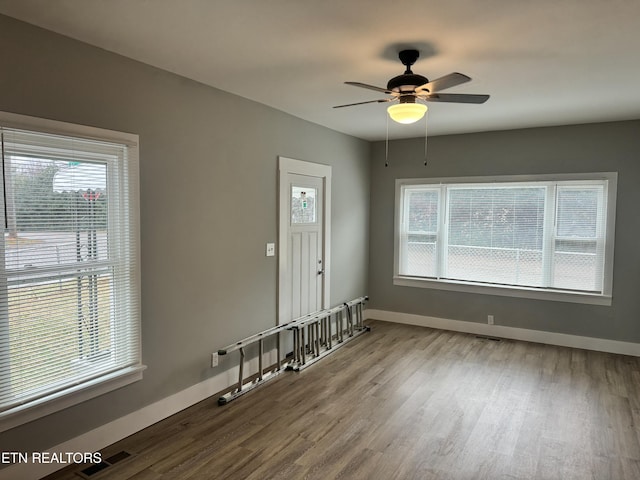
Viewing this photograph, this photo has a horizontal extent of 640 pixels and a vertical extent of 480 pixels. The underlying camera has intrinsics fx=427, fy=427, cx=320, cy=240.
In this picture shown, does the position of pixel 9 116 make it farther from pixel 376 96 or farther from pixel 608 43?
pixel 608 43

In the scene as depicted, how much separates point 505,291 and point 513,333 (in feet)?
1.73

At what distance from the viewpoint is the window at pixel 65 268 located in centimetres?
232

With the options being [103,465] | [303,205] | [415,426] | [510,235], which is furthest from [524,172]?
[103,465]

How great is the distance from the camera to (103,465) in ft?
8.58

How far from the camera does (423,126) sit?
16.7 feet

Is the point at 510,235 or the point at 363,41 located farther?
the point at 510,235

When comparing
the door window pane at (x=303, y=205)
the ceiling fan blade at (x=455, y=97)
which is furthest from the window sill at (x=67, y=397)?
the ceiling fan blade at (x=455, y=97)

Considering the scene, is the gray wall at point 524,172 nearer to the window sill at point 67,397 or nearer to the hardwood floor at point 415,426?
the hardwood floor at point 415,426

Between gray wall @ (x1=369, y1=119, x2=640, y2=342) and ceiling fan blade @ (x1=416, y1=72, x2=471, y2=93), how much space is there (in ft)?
9.78

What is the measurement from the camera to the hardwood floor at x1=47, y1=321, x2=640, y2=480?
2629 mm

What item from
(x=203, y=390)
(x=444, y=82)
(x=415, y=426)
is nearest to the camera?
(x=444, y=82)

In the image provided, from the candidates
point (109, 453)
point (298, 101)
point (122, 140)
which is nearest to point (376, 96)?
point (298, 101)

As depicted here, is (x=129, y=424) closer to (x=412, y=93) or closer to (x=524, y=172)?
(x=412, y=93)

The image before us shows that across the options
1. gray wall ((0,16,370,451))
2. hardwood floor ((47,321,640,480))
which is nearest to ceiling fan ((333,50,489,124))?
gray wall ((0,16,370,451))
